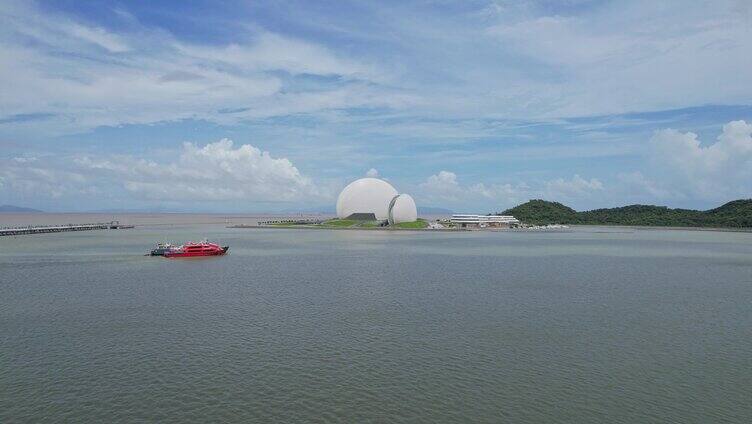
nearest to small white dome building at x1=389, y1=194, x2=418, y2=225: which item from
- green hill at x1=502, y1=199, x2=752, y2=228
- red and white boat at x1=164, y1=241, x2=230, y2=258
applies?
green hill at x1=502, y1=199, x2=752, y2=228

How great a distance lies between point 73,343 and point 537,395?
59.2 ft

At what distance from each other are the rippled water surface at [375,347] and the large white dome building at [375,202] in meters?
78.2

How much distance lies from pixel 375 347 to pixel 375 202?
102690 millimetres

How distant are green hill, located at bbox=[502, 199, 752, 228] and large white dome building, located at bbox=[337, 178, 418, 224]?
5209 cm

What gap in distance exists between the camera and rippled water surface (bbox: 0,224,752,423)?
49.5ft

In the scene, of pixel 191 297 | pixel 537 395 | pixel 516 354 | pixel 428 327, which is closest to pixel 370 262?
pixel 191 297

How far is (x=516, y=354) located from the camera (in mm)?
19766

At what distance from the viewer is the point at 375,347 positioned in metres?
20.8

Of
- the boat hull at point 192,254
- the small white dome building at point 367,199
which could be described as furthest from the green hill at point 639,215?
the boat hull at point 192,254

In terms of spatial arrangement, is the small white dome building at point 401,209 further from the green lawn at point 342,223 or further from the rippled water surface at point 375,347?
the rippled water surface at point 375,347

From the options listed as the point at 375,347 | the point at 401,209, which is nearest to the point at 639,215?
the point at 401,209

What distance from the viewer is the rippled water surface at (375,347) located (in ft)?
49.5

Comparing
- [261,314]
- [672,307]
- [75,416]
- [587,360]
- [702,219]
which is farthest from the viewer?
[702,219]

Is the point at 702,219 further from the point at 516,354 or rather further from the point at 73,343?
the point at 73,343
